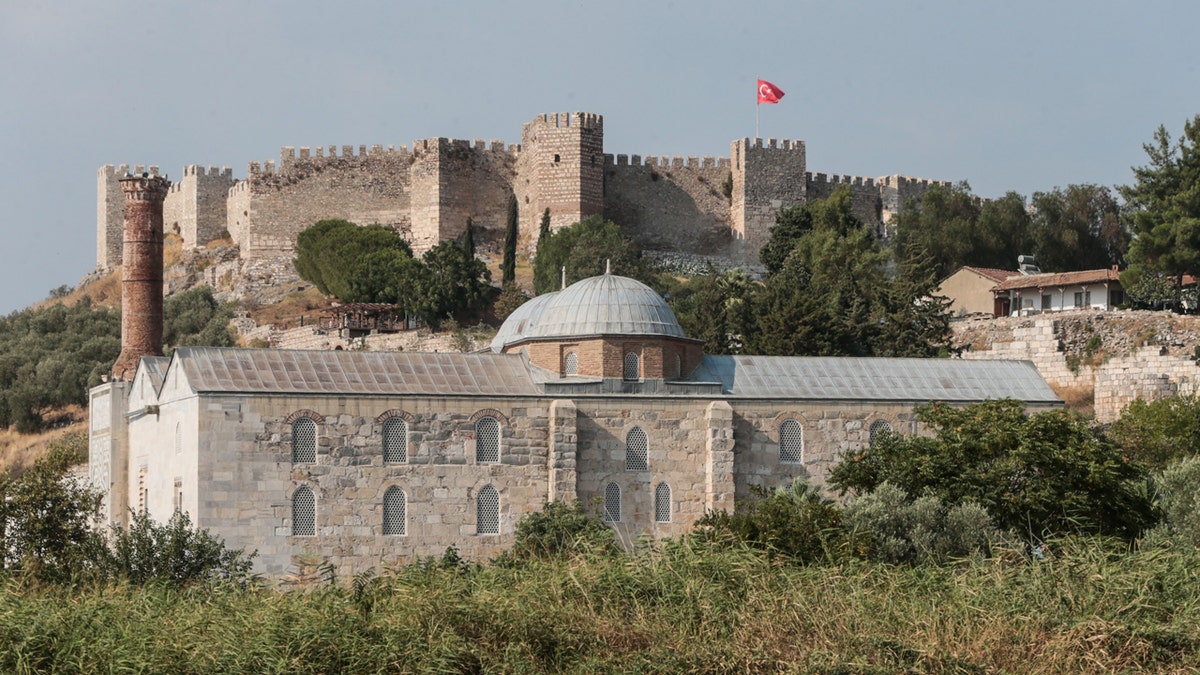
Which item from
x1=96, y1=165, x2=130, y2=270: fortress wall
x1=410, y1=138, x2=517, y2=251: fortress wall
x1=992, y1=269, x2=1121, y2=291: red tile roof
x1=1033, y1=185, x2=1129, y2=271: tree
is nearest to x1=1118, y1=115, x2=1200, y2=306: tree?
x1=992, y1=269, x2=1121, y2=291: red tile roof

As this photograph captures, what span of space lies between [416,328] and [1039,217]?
23538 mm

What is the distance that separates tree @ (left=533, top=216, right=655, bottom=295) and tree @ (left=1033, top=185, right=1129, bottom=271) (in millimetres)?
14876

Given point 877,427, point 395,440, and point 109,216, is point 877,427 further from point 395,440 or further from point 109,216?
point 109,216

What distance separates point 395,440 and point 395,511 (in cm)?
127

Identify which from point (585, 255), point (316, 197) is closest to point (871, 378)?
point (585, 255)

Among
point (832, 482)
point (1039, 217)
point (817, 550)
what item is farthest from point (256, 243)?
point (817, 550)

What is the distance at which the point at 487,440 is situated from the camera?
3356 cm

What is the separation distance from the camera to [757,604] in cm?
2222

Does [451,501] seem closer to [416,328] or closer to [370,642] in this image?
[370,642]

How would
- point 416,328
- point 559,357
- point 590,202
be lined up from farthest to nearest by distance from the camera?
point 590,202, point 416,328, point 559,357

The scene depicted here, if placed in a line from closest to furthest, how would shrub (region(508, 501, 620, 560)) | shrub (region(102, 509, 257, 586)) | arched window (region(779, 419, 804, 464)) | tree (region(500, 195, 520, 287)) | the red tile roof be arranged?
1. shrub (region(102, 509, 257, 586))
2. shrub (region(508, 501, 620, 560))
3. arched window (region(779, 419, 804, 464))
4. the red tile roof
5. tree (region(500, 195, 520, 287))

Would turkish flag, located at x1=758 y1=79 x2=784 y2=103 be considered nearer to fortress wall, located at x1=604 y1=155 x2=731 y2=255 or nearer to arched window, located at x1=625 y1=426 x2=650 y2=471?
fortress wall, located at x1=604 y1=155 x2=731 y2=255

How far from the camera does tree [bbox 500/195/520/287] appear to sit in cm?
6028

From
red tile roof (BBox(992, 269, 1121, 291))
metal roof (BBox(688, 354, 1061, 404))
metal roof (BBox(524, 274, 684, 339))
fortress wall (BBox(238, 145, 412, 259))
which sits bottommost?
metal roof (BBox(688, 354, 1061, 404))
